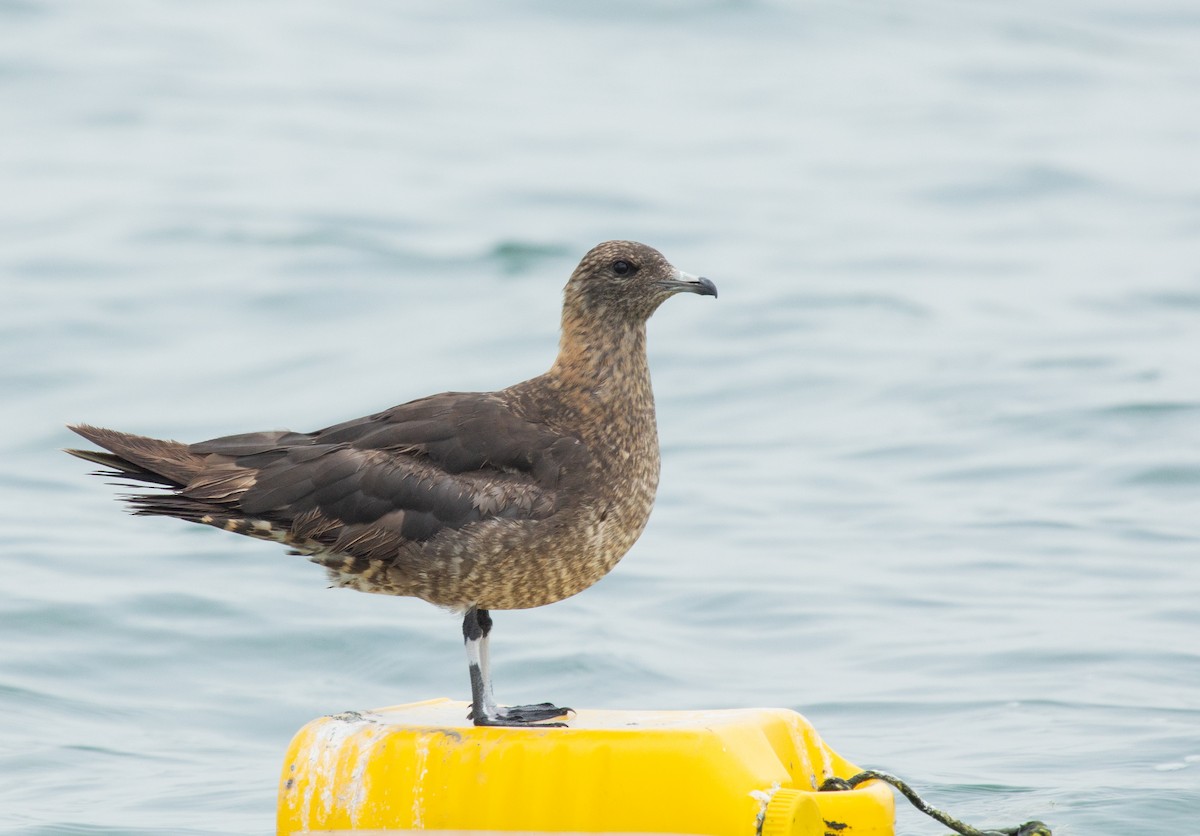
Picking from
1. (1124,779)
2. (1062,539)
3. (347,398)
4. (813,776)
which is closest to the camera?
(813,776)

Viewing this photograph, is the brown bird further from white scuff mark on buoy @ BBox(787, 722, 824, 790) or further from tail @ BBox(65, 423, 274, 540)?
white scuff mark on buoy @ BBox(787, 722, 824, 790)

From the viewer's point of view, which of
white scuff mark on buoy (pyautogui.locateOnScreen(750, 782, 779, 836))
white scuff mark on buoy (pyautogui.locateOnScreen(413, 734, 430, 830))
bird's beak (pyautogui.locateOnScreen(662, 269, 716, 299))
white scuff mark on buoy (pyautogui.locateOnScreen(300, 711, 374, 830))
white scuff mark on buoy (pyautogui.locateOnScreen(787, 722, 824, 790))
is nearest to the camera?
white scuff mark on buoy (pyautogui.locateOnScreen(750, 782, 779, 836))

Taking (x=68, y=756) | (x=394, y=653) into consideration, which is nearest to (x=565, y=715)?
(x=68, y=756)

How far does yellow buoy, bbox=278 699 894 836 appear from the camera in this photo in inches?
223

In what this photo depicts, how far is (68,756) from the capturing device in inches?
378

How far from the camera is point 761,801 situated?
568 cm

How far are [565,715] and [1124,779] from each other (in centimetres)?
348

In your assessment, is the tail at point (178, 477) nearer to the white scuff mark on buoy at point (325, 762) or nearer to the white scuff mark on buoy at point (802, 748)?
the white scuff mark on buoy at point (325, 762)

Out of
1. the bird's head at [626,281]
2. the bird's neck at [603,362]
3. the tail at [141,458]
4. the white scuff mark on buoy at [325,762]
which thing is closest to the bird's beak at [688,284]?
the bird's head at [626,281]

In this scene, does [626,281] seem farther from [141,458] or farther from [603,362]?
[141,458]

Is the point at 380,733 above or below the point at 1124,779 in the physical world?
above

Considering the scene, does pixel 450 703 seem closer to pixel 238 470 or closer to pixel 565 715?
pixel 565 715

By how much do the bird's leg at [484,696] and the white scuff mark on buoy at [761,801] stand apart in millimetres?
751

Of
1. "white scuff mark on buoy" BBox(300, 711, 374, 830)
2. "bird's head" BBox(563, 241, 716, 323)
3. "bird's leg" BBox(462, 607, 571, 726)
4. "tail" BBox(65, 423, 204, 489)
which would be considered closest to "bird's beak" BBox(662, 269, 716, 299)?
"bird's head" BBox(563, 241, 716, 323)
